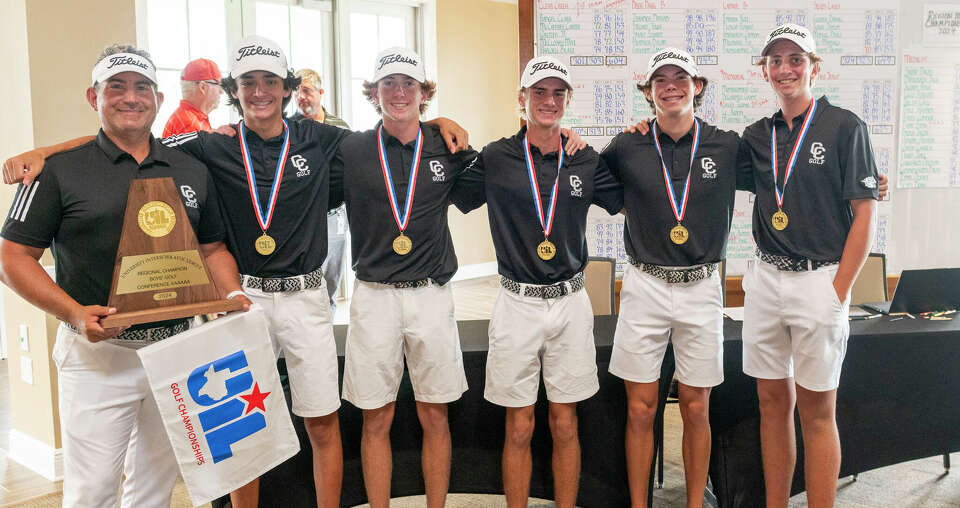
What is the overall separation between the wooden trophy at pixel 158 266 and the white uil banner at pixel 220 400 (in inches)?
3.7

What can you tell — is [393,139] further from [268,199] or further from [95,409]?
[95,409]

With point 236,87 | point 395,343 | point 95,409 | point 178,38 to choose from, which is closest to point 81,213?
point 95,409

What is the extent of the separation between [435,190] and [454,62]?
22.5ft

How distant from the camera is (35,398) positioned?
3.69 metres

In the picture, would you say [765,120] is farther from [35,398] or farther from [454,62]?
[454,62]

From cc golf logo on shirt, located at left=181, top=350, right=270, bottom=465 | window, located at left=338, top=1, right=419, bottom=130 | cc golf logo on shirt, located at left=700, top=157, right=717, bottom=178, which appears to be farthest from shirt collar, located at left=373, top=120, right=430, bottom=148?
window, located at left=338, top=1, right=419, bottom=130

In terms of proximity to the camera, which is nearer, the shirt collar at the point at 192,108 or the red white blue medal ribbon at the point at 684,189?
the red white blue medal ribbon at the point at 684,189

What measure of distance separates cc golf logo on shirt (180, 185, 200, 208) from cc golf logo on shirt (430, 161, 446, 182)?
815mm

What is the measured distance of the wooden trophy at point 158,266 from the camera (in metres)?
1.87

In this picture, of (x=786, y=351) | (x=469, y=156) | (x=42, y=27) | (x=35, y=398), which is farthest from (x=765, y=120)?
(x=35, y=398)

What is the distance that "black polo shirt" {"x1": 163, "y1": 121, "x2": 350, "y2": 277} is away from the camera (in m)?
2.42

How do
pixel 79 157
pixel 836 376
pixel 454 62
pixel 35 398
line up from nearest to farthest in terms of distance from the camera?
pixel 79 157
pixel 836 376
pixel 35 398
pixel 454 62

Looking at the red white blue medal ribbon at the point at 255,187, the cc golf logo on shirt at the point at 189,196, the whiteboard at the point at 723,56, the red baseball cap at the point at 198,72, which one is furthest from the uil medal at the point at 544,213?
the red baseball cap at the point at 198,72

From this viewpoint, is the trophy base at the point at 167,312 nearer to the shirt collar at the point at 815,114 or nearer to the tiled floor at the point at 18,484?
the shirt collar at the point at 815,114
